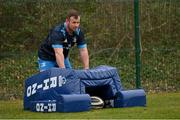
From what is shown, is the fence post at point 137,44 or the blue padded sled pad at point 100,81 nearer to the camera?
the blue padded sled pad at point 100,81

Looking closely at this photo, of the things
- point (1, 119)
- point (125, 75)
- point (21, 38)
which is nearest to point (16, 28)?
point (21, 38)

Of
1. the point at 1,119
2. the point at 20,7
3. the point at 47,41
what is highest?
the point at 20,7

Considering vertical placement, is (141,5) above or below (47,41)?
above

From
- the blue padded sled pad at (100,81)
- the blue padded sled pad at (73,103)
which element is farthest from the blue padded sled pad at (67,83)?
the blue padded sled pad at (73,103)

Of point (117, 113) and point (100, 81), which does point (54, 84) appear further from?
point (117, 113)

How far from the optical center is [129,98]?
961 centimetres

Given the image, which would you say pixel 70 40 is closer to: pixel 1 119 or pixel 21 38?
pixel 1 119

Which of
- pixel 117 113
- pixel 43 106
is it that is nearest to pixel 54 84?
pixel 43 106

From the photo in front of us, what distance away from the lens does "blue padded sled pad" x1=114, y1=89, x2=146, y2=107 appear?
9.57 meters

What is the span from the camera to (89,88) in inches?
389

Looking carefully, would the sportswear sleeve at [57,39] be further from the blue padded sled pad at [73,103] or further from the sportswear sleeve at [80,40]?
the blue padded sled pad at [73,103]

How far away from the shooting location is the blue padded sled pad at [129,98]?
9570mm

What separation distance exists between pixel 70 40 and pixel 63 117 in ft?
5.82

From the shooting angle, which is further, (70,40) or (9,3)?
(9,3)
